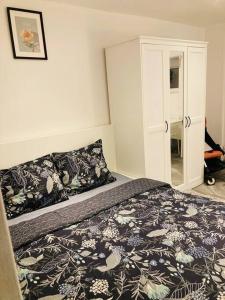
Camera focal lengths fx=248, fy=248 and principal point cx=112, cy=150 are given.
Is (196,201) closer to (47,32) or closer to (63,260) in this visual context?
(63,260)

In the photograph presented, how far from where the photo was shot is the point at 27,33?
2.26 m

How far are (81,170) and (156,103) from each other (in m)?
1.10

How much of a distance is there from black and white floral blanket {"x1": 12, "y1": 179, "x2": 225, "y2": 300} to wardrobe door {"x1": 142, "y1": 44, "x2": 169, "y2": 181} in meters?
0.97

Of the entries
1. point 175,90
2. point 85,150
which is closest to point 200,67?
point 175,90

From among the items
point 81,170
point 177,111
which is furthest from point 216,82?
point 81,170

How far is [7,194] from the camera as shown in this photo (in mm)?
1889

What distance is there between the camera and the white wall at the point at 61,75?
7.37 feet

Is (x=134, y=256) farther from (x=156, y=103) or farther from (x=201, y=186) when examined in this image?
(x=201, y=186)

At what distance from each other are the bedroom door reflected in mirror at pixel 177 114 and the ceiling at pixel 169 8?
0.51 metres

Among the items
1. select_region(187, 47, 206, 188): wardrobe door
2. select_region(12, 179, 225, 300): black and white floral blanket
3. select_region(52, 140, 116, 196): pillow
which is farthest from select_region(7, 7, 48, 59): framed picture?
select_region(187, 47, 206, 188): wardrobe door

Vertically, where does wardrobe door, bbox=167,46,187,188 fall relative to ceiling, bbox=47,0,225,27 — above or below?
below

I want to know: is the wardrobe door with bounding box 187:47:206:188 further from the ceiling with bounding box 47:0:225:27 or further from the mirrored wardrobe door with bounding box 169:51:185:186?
the ceiling with bounding box 47:0:225:27

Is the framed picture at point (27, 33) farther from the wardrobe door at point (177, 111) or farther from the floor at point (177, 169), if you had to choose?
the floor at point (177, 169)

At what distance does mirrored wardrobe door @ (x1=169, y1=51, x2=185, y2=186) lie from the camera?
2838mm
